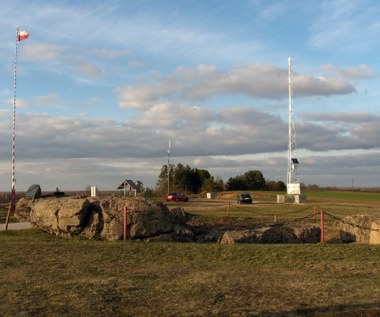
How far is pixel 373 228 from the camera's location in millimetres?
17969

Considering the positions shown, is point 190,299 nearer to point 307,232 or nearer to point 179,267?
point 179,267

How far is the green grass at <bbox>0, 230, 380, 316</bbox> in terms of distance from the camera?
24.8 feet

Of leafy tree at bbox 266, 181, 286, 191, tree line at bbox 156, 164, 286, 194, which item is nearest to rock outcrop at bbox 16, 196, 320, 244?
tree line at bbox 156, 164, 286, 194

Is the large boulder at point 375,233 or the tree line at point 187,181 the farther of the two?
the tree line at point 187,181

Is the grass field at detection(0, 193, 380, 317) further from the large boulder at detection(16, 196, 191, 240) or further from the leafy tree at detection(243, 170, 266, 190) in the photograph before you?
the leafy tree at detection(243, 170, 266, 190)

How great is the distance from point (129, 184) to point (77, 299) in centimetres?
Answer: 3081

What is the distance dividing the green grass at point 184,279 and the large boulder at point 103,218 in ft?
5.28

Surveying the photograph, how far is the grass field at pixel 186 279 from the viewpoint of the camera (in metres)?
7.53

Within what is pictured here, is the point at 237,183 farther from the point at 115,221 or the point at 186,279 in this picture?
the point at 186,279

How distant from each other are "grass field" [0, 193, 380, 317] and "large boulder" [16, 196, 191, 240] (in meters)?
1.65

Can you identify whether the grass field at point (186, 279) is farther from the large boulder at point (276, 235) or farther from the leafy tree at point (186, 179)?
the leafy tree at point (186, 179)

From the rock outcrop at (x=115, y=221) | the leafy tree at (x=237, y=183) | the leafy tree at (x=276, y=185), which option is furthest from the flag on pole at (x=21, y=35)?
the leafy tree at (x=276, y=185)

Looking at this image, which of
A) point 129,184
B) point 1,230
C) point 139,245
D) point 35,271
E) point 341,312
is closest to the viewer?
point 341,312

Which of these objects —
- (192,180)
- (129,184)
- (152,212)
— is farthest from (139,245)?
(192,180)
